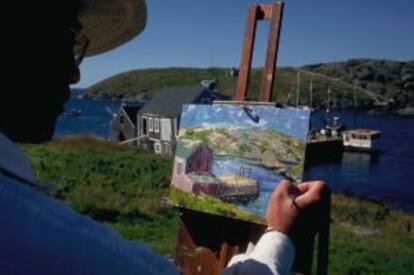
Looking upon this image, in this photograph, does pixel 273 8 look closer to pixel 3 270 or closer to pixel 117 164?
pixel 3 270

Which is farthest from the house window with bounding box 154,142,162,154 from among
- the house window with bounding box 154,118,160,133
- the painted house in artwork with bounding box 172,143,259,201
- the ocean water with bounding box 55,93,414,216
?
the painted house in artwork with bounding box 172,143,259,201

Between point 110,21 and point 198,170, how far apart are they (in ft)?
10.9

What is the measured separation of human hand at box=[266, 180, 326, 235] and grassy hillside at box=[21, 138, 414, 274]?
501cm

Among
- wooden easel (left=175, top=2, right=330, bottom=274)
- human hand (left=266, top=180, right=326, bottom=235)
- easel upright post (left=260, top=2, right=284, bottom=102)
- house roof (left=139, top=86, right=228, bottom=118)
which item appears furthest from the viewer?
house roof (left=139, top=86, right=228, bottom=118)

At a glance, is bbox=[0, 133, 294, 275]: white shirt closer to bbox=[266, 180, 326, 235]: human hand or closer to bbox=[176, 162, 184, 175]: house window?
bbox=[266, 180, 326, 235]: human hand

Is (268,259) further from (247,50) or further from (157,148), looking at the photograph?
(157,148)

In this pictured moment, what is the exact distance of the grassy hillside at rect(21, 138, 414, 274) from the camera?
1198 cm

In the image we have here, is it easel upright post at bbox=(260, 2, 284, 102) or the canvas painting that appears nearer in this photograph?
easel upright post at bbox=(260, 2, 284, 102)

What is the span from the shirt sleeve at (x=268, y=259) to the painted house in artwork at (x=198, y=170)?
4.22m

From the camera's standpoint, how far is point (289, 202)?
5.07 ft

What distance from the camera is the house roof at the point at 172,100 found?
4100cm

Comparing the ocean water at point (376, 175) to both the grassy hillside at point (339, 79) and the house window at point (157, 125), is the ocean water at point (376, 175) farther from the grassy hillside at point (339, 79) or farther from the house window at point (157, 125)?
the grassy hillside at point (339, 79)

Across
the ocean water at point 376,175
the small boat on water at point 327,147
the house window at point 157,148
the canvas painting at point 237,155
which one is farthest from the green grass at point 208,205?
the small boat on water at point 327,147

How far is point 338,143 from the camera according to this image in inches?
2416
